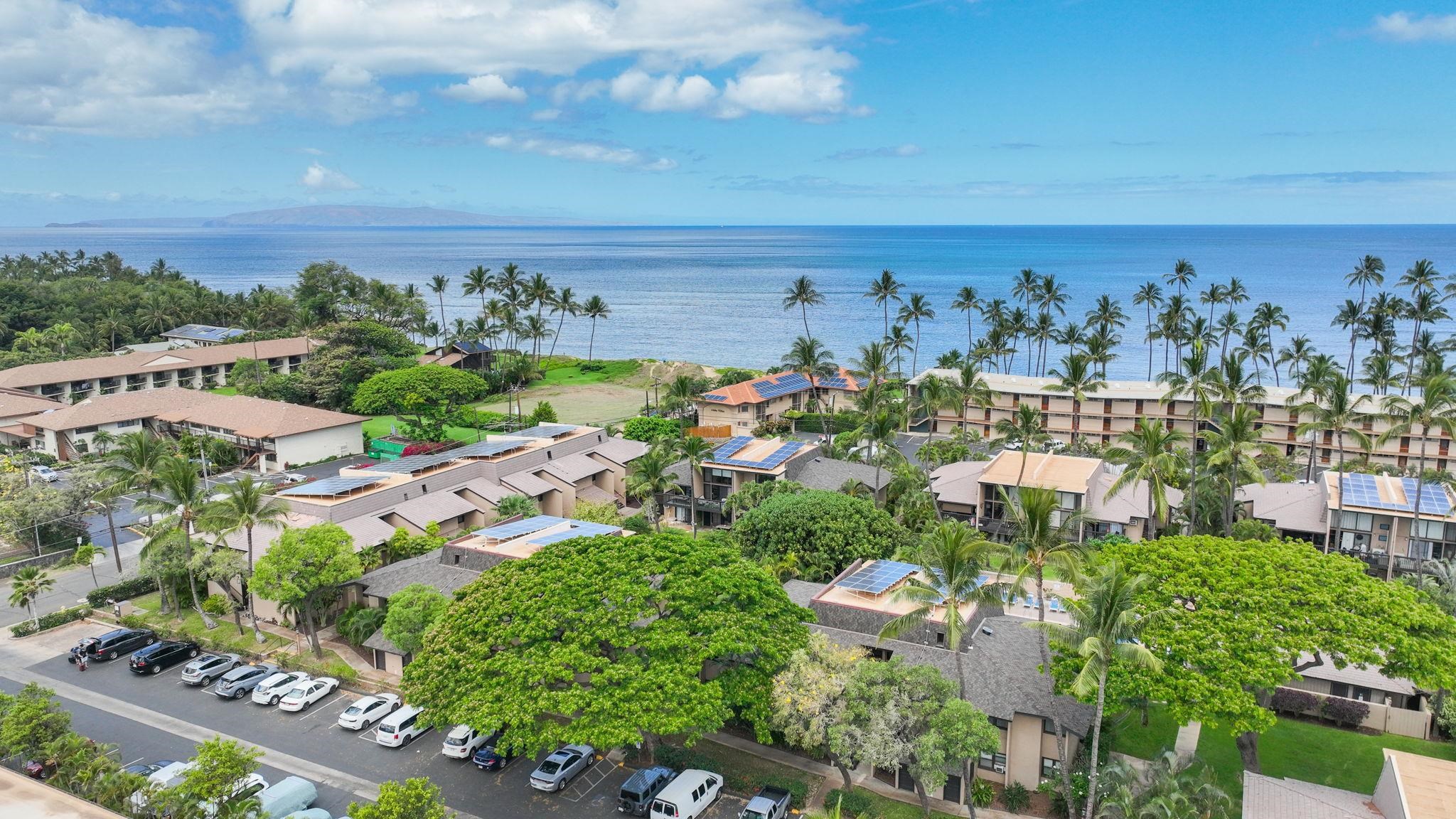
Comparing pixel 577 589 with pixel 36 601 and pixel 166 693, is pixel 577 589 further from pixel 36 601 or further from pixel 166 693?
pixel 36 601

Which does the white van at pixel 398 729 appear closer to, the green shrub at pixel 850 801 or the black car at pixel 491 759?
the black car at pixel 491 759

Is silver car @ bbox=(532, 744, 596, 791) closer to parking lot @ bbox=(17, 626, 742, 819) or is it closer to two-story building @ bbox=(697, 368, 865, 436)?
parking lot @ bbox=(17, 626, 742, 819)

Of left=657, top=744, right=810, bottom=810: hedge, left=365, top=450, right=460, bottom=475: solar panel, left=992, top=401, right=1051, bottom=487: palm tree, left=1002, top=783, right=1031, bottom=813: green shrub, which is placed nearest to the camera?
left=1002, top=783, right=1031, bottom=813: green shrub

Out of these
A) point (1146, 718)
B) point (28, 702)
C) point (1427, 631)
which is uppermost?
point (1427, 631)

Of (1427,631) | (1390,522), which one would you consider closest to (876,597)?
(1427,631)

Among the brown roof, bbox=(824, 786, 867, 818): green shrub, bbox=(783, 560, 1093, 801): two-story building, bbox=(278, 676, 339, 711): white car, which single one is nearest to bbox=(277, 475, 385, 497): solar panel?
bbox=(278, 676, 339, 711): white car

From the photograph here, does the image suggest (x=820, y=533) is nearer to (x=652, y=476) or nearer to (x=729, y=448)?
(x=652, y=476)
